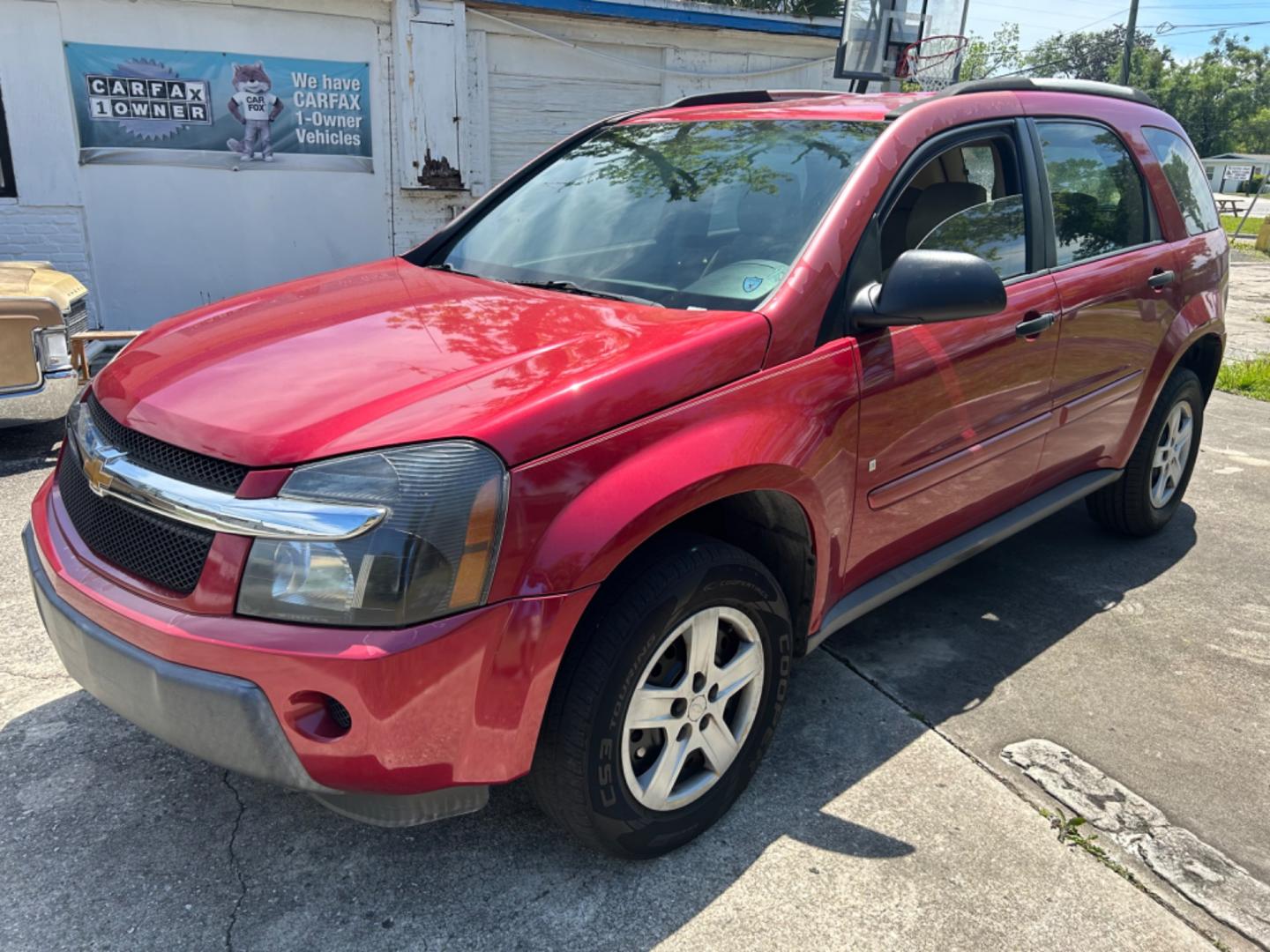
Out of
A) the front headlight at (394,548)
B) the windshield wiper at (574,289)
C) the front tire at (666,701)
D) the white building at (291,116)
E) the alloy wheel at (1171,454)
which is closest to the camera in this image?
the front headlight at (394,548)

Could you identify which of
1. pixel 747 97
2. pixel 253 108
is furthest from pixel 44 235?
pixel 747 97

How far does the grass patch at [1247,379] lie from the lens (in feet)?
26.1

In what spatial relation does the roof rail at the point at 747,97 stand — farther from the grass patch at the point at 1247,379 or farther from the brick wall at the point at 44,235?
the brick wall at the point at 44,235

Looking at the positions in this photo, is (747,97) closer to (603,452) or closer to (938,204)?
(938,204)

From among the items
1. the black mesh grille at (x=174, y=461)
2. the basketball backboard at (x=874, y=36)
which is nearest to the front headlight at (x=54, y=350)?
the black mesh grille at (x=174, y=461)

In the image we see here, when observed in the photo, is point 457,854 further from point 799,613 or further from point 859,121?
point 859,121

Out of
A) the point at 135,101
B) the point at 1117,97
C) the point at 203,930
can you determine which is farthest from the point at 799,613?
the point at 135,101

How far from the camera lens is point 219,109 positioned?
832 cm

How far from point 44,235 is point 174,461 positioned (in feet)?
24.3

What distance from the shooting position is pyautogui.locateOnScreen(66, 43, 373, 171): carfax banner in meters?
7.98

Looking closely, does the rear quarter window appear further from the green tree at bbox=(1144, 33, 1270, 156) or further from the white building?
the green tree at bbox=(1144, 33, 1270, 156)

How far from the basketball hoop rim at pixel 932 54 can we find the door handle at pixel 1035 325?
5.80m

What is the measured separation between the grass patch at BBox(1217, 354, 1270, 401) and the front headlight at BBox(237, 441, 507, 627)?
7654 millimetres

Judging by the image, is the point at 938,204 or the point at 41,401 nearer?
the point at 938,204
